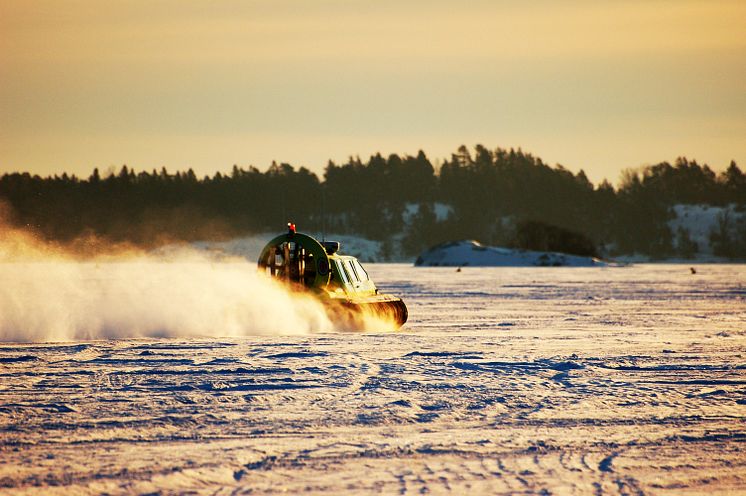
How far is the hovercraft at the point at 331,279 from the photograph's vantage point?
1953cm

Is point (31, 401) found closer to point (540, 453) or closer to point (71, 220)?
point (540, 453)

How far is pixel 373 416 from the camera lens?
975 centimetres

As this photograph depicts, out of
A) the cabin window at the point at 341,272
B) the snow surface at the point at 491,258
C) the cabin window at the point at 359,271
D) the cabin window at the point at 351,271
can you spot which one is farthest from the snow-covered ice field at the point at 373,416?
the snow surface at the point at 491,258

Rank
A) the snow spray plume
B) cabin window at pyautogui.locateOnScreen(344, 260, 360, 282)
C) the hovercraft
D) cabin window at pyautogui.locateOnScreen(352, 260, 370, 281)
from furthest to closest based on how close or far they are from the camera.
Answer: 1. cabin window at pyautogui.locateOnScreen(352, 260, 370, 281)
2. cabin window at pyautogui.locateOnScreen(344, 260, 360, 282)
3. the hovercraft
4. the snow spray plume

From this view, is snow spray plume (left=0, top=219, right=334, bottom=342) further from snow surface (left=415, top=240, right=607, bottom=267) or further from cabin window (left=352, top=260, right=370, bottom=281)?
snow surface (left=415, top=240, right=607, bottom=267)

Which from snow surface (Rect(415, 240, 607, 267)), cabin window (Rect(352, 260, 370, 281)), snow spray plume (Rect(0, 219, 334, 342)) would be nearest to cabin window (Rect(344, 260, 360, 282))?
cabin window (Rect(352, 260, 370, 281))

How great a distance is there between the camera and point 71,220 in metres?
153

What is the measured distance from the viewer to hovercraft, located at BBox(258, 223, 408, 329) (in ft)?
64.1

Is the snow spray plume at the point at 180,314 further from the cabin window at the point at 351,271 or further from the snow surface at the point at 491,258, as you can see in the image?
the snow surface at the point at 491,258

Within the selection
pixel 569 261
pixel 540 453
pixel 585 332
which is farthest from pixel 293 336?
pixel 569 261

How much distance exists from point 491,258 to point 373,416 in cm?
11682

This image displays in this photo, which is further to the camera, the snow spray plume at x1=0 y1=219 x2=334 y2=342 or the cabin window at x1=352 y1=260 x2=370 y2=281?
the cabin window at x1=352 y1=260 x2=370 y2=281

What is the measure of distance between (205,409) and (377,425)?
75.8 inches

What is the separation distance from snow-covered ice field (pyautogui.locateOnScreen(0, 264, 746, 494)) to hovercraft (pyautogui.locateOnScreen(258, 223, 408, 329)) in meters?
1.91
